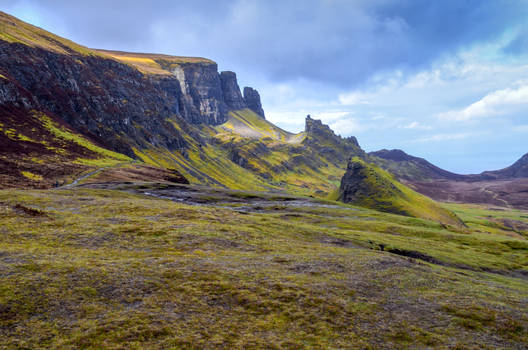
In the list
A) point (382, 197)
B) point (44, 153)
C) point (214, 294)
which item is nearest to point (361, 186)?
point (382, 197)

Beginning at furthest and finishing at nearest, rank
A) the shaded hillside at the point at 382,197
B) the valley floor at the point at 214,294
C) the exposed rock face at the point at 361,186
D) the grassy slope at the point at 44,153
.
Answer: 1. the exposed rock face at the point at 361,186
2. the shaded hillside at the point at 382,197
3. the grassy slope at the point at 44,153
4. the valley floor at the point at 214,294

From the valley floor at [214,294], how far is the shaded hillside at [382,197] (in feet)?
354

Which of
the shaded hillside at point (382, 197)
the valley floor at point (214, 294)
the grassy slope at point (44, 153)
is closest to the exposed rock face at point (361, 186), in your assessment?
the shaded hillside at point (382, 197)

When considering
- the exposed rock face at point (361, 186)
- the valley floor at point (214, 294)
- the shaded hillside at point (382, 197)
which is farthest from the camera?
the exposed rock face at point (361, 186)

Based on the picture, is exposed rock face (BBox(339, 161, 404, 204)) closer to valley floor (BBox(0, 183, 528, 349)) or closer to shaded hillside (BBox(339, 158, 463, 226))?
shaded hillside (BBox(339, 158, 463, 226))

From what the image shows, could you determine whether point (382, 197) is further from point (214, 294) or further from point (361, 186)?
point (214, 294)

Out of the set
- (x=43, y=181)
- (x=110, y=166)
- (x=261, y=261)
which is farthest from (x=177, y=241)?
(x=110, y=166)

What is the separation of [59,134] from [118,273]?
478 ft

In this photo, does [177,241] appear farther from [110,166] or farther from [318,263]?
[110,166]

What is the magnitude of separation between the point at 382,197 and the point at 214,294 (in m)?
136

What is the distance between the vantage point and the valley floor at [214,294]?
15.3 m

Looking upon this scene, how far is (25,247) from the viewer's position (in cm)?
2458

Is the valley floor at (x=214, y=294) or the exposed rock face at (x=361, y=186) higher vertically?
the exposed rock face at (x=361, y=186)

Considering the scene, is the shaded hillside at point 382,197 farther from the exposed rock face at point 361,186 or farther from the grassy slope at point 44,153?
the grassy slope at point 44,153
